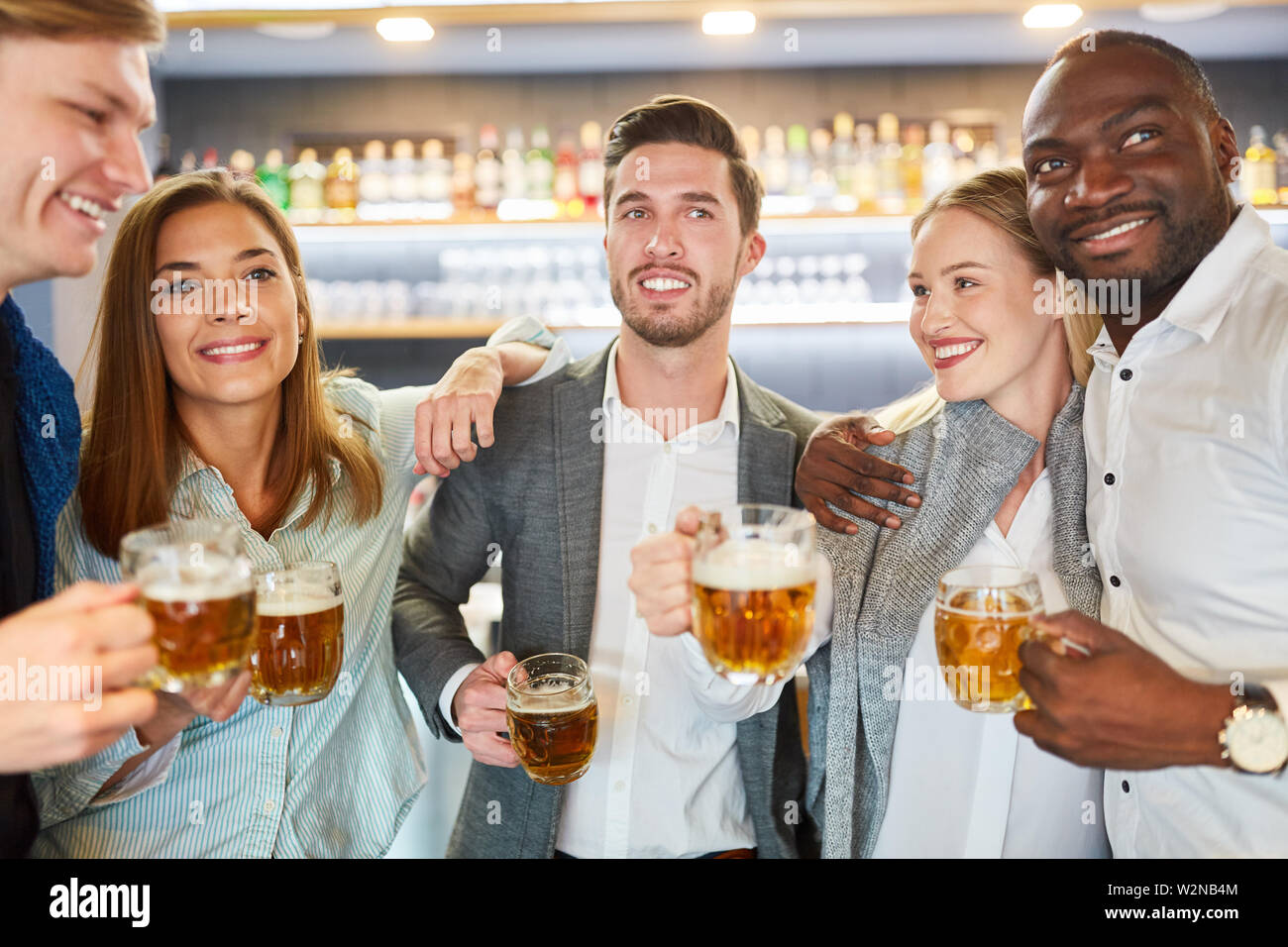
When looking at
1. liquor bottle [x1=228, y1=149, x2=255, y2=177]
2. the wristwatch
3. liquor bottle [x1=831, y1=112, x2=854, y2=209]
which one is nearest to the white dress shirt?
the wristwatch

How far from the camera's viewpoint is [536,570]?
180cm

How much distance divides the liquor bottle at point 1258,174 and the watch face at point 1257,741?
302cm

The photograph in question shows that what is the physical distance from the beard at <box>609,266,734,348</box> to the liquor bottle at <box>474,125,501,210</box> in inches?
78.6

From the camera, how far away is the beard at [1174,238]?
4.45 feet

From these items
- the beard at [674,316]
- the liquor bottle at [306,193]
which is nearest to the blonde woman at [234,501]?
the beard at [674,316]

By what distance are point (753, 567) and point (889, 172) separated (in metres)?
2.93

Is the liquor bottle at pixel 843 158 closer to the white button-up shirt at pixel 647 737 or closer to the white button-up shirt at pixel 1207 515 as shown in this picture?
the white button-up shirt at pixel 647 737

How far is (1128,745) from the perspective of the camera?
112cm

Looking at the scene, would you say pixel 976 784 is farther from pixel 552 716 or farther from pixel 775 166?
pixel 775 166

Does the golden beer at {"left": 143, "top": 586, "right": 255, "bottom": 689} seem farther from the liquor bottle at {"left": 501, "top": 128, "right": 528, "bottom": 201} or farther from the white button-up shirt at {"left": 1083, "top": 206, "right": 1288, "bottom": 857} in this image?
the liquor bottle at {"left": 501, "top": 128, "right": 528, "bottom": 201}

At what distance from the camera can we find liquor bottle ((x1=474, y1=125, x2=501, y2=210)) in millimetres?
3754

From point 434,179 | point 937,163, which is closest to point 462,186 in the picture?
point 434,179
